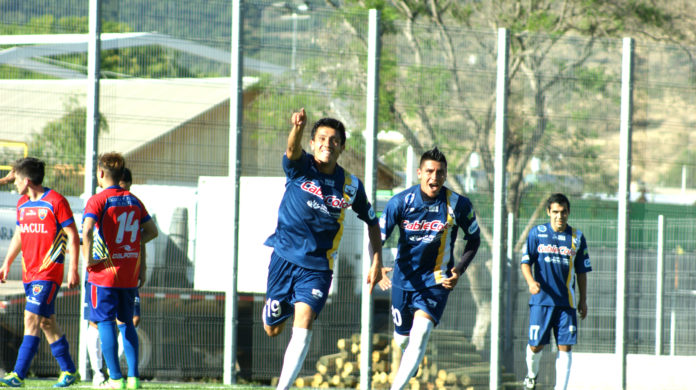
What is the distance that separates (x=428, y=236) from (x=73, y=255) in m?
2.94

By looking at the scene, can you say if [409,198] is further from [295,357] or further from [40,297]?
[40,297]

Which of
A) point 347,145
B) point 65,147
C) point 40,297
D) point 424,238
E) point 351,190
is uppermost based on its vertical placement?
point 347,145

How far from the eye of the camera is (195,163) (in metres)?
9.82

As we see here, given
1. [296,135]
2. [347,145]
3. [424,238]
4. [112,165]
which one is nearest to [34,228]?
[112,165]

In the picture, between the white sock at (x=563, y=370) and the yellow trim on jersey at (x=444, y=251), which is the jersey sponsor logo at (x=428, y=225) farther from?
the white sock at (x=563, y=370)

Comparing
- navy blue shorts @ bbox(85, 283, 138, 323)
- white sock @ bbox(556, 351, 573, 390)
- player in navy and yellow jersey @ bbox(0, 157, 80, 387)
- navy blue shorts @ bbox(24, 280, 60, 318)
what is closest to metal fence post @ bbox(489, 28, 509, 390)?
white sock @ bbox(556, 351, 573, 390)

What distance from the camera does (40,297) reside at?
7246 millimetres

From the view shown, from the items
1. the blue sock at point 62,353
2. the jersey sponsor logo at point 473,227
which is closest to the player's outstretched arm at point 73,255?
the blue sock at point 62,353

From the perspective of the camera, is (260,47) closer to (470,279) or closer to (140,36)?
(140,36)

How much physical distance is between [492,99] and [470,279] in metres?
2.22

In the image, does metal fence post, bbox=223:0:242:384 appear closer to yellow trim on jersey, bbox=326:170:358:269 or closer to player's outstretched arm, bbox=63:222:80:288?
player's outstretched arm, bbox=63:222:80:288

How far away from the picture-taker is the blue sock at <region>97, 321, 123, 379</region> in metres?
6.89

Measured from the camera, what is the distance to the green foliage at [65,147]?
9.51m

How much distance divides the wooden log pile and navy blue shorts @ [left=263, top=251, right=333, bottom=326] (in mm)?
3976
